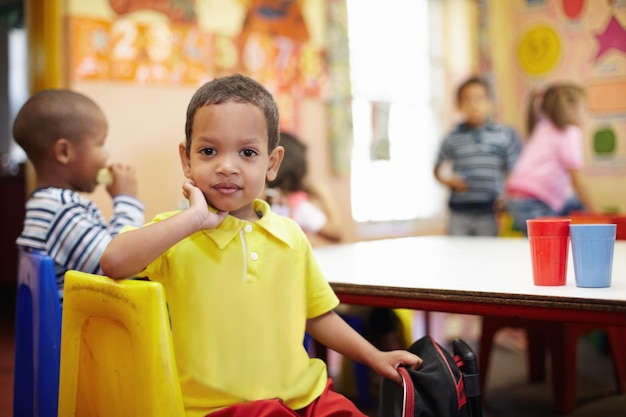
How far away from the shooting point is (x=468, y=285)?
1.49 meters

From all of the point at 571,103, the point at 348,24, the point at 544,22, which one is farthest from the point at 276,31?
the point at 544,22

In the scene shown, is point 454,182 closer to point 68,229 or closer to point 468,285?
point 468,285

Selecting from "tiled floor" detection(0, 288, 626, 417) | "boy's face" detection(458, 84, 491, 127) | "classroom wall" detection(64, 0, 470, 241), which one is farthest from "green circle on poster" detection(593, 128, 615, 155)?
"classroom wall" detection(64, 0, 470, 241)

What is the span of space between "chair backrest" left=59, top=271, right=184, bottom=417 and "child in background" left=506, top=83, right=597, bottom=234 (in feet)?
10.1

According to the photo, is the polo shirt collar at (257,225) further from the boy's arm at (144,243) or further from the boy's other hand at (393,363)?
the boy's other hand at (393,363)

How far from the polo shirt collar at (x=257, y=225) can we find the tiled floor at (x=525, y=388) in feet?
5.29

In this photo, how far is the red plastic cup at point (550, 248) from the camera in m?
1.41

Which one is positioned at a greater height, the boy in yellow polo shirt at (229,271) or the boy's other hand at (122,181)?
the boy's other hand at (122,181)

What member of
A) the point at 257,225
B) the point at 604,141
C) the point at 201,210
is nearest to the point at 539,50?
the point at 604,141

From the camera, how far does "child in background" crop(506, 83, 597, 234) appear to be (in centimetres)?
394

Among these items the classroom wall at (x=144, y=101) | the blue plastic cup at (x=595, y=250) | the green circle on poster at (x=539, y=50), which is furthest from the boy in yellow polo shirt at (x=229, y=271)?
the green circle on poster at (x=539, y=50)

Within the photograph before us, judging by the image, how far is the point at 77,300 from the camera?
123 centimetres

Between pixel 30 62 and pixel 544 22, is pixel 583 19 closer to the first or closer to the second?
pixel 544 22

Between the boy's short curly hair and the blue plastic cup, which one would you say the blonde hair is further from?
the boy's short curly hair
